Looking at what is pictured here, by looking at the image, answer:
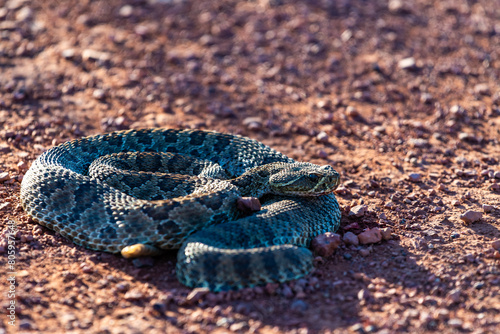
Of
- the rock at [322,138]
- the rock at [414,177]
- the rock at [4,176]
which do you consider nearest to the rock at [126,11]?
the rock at [322,138]

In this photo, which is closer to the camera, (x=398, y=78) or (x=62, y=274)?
(x=62, y=274)

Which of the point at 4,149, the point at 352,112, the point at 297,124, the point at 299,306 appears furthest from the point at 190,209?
the point at 352,112

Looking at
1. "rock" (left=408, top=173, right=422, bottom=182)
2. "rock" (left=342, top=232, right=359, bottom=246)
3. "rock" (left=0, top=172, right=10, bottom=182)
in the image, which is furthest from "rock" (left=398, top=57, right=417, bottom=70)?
"rock" (left=0, top=172, right=10, bottom=182)

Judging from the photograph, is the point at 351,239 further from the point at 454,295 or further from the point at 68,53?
the point at 68,53

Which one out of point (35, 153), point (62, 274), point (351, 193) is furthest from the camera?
point (35, 153)

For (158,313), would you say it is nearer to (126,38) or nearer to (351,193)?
(351,193)

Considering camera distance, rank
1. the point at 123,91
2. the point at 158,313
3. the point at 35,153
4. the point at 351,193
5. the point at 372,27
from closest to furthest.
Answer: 1. the point at 158,313
2. the point at 351,193
3. the point at 35,153
4. the point at 123,91
5. the point at 372,27

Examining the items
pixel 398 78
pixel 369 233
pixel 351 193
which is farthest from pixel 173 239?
pixel 398 78
